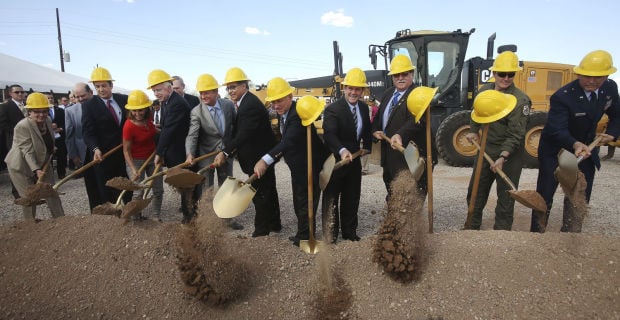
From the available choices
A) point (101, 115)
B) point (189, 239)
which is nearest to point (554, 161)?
point (189, 239)

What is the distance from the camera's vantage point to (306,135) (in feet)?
10.4

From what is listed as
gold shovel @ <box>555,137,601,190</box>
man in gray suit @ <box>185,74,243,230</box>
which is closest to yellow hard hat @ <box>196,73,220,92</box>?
man in gray suit @ <box>185,74,243,230</box>

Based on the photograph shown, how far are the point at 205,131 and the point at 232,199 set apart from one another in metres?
1.43

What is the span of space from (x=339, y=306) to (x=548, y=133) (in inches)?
91.9

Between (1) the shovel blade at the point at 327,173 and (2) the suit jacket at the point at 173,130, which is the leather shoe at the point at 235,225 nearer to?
(2) the suit jacket at the point at 173,130

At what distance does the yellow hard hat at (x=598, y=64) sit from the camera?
2.56 m

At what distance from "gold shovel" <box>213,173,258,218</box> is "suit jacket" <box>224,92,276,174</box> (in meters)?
0.81

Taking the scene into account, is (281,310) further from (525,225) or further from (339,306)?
(525,225)

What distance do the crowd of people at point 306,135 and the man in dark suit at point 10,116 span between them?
276cm

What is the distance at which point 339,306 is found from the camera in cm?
196

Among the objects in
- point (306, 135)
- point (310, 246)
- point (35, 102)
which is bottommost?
point (310, 246)

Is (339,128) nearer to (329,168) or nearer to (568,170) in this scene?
(329,168)

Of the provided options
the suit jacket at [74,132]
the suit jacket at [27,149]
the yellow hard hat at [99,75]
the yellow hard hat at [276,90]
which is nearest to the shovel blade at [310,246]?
the yellow hard hat at [276,90]

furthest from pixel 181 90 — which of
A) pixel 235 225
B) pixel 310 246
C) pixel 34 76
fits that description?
pixel 34 76
